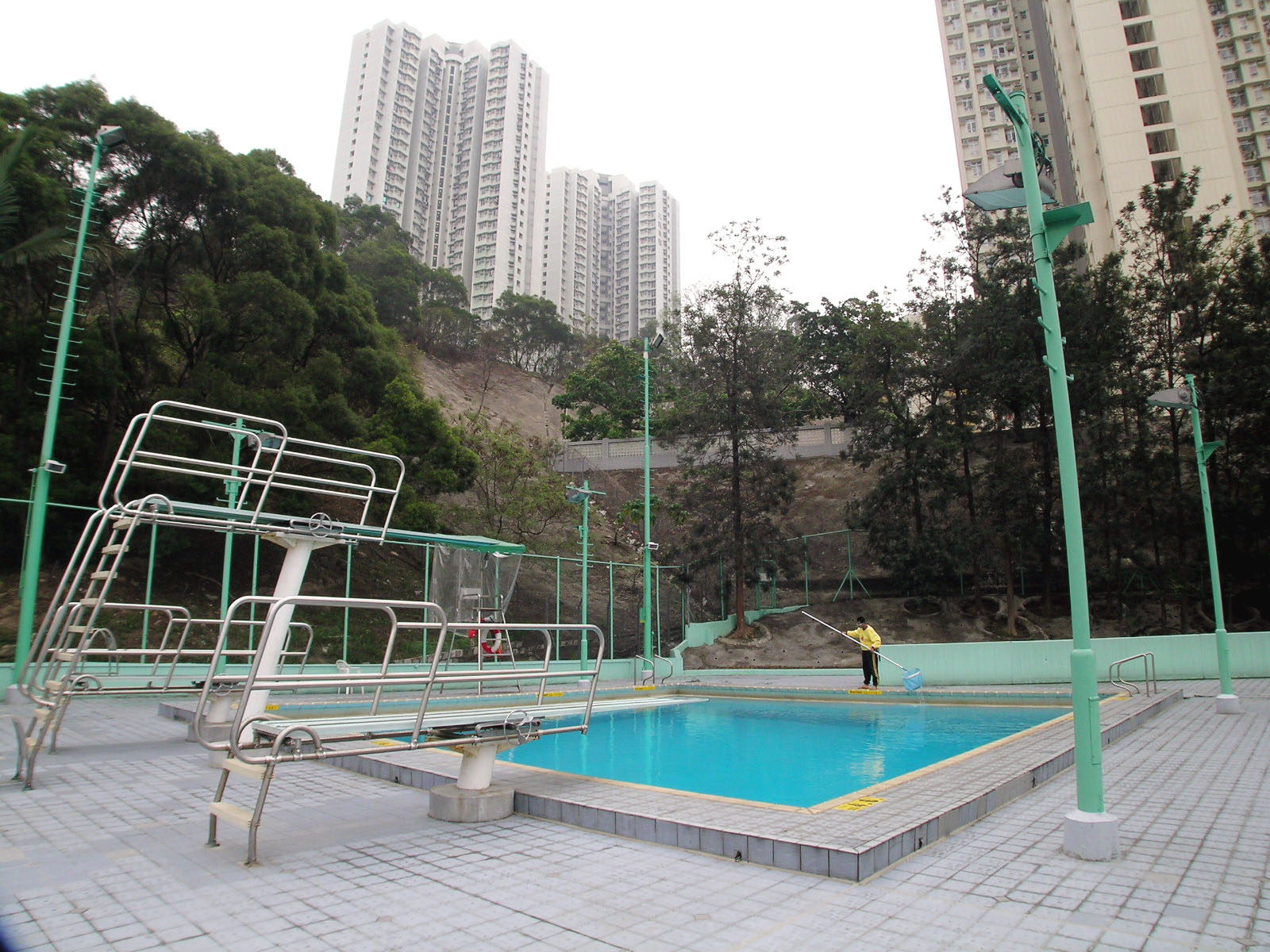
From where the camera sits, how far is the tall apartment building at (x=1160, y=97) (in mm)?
45531

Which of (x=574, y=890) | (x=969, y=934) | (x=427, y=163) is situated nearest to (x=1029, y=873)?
(x=969, y=934)

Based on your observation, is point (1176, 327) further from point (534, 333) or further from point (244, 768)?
point (534, 333)

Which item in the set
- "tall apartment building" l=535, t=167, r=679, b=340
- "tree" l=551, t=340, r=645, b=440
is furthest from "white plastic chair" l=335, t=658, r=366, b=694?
"tall apartment building" l=535, t=167, r=679, b=340

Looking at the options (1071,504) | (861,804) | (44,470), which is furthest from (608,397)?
(1071,504)

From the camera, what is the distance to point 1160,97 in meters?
46.9

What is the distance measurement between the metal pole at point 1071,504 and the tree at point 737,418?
2025cm

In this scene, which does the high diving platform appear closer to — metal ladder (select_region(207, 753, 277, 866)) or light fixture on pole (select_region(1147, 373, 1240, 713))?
metal ladder (select_region(207, 753, 277, 866))

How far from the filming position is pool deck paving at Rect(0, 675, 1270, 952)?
115 inches

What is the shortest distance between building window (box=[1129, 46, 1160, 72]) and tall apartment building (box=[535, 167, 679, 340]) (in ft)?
245

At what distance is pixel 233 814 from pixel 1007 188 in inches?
240

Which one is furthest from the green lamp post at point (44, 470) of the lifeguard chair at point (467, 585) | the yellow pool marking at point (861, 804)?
the yellow pool marking at point (861, 804)

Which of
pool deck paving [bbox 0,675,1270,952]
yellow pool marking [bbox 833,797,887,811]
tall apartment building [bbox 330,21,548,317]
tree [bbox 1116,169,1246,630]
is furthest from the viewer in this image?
tall apartment building [bbox 330,21,548,317]

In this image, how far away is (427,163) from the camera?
10738 centimetres

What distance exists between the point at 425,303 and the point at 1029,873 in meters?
60.6
